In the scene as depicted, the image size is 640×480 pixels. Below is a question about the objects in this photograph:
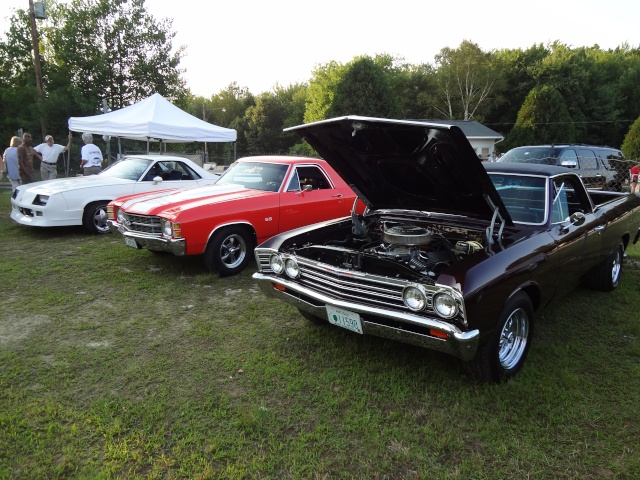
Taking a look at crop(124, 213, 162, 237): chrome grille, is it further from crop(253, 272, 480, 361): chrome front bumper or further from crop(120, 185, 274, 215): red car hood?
crop(253, 272, 480, 361): chrome front bumper

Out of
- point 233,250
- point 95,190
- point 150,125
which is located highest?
point 150,125

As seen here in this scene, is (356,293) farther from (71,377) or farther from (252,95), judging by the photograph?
(252,95)

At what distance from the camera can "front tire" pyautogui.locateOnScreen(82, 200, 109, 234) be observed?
7914 millimetres

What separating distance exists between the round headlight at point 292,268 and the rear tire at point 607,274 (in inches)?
145

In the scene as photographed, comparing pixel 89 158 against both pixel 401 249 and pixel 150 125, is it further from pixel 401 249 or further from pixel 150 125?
pixel 401 249

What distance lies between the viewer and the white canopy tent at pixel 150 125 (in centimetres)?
1141

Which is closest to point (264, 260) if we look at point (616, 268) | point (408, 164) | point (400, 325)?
point (400, 325)

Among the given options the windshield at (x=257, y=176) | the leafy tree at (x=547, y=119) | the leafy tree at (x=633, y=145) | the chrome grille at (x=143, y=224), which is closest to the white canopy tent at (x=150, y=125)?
the windshield at (x=257, y=176)

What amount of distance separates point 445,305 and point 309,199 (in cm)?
407

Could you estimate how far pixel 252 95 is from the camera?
2447 inches

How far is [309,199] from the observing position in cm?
662

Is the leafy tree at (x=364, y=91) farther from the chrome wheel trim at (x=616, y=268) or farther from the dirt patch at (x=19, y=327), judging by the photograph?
the dirt patch at (x=19, y=327)

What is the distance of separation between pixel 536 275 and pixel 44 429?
365 cm

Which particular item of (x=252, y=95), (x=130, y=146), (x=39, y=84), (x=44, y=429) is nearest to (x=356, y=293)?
(x=44, y=429)
